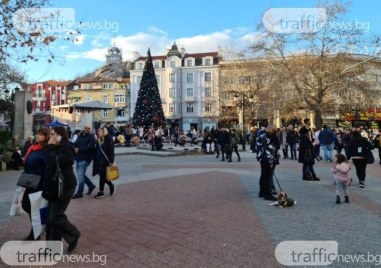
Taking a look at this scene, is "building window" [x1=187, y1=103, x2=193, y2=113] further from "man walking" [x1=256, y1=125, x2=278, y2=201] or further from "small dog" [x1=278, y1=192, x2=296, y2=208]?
"small dog" [x1=278, y1=192, x2=296, y2=208]

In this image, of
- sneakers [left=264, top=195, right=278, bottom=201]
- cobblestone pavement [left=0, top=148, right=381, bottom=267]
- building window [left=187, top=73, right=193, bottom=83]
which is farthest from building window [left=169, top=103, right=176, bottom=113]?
sneakers [left=264, top=195, right=278, bottom=201]

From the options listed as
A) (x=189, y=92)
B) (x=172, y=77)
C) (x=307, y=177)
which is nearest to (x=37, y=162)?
(x=307, y=177)

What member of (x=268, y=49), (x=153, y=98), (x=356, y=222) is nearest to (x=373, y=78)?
(x=268, y=49)

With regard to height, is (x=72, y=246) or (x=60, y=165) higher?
(x=60, y=165)

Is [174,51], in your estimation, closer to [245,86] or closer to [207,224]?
[245,86]

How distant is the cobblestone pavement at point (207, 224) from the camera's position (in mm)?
4590

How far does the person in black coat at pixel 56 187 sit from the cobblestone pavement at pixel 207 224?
364 mm

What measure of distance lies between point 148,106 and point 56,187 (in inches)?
1275

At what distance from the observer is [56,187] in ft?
14.5

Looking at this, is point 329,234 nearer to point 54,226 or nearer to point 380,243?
point 380,243

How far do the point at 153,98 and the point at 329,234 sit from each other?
1295 inches

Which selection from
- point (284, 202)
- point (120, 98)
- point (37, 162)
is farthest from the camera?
point (120, 98)

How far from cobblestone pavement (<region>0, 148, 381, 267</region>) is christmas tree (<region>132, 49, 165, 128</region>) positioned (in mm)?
25070

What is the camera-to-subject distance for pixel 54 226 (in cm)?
453
